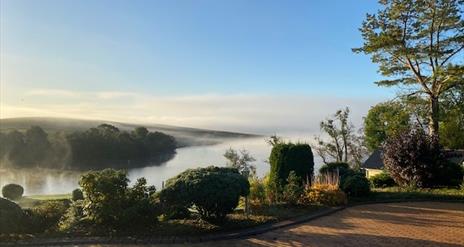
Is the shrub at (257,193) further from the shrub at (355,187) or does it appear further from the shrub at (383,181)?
the shrub at (383,181)

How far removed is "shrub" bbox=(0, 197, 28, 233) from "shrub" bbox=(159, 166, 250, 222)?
2851 mm

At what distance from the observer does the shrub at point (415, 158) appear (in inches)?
633

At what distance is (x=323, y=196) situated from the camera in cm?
1226

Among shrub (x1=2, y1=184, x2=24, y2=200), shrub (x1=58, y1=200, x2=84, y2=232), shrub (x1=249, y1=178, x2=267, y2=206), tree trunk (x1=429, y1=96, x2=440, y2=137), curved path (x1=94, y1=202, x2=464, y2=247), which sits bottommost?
shrub (x1=2, y1=184, x2=24, y2=200)

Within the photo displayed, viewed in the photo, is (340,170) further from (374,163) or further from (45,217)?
(374,163)

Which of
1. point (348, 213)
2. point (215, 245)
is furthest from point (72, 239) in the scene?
point (348, 213)

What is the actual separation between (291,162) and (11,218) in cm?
873

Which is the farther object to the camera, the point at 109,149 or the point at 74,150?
the point at 74,150

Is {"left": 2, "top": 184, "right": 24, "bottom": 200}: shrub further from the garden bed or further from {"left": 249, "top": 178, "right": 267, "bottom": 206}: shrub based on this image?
the garden bed

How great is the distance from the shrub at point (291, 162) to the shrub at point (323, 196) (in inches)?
64.1

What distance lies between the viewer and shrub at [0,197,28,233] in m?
8.35

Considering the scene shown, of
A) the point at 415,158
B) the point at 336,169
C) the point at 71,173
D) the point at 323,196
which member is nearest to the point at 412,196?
the point at 415,158

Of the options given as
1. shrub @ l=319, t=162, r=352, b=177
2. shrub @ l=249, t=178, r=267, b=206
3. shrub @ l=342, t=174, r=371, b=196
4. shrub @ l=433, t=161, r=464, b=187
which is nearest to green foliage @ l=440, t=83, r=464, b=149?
shrub @ l=433, t=161, r=464, b=187

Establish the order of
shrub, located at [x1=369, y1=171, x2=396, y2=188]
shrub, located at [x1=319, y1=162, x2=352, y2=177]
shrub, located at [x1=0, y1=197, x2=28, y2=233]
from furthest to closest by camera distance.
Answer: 1. shrub, located at [x1=369, y1=171, x2=396, y2=188]
2. shrub, located at [x1=319, y1=162, x2=352, y2=177]
3. shrub, located at [x1=0, y1=197, x2=28, y2=233]
